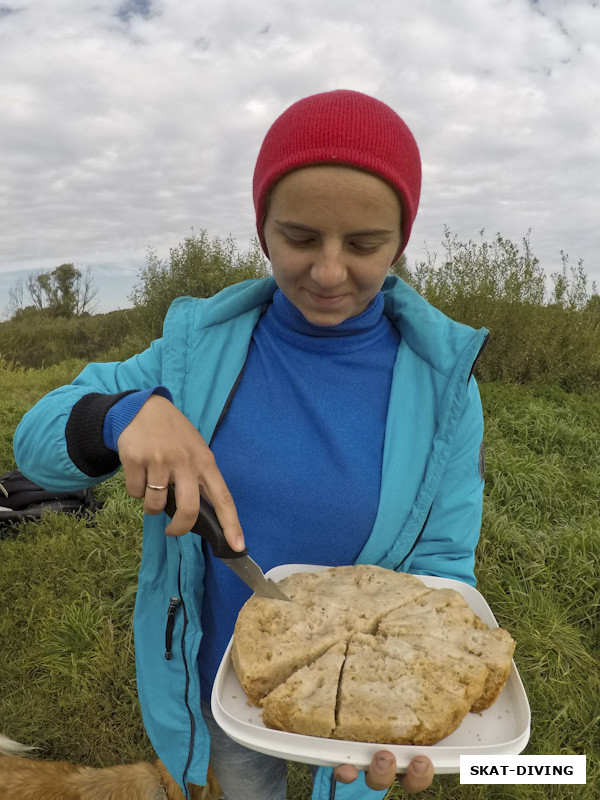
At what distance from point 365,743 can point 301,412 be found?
2.70 ft

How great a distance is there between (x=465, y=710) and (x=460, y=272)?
995cm

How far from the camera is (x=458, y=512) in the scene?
1634 millimetres

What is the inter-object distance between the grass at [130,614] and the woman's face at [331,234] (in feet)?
9.87

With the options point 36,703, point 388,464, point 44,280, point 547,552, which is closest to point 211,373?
point 388,464

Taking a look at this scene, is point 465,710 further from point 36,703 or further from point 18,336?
point 18,336

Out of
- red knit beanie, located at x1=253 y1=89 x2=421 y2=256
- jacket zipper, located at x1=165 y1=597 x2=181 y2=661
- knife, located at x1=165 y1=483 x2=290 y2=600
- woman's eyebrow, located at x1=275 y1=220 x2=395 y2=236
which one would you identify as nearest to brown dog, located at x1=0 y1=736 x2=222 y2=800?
jacket zipper, located at x1=165 y1=597 x2=181 y2=661

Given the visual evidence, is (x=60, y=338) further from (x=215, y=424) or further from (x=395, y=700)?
(x=395, y=700)

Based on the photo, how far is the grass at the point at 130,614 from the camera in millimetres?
3518

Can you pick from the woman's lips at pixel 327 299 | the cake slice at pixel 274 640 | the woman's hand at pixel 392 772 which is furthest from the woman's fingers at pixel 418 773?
the woman's lips at pixel 327 299

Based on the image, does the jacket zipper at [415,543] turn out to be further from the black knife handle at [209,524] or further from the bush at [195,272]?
the bush at [195,272]

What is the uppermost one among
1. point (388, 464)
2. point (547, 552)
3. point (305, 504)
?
point (388, 464)

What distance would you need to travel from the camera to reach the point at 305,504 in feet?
5.15

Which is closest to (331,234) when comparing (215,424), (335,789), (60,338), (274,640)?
(215,424)

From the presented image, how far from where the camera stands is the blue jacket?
5.18 feet
